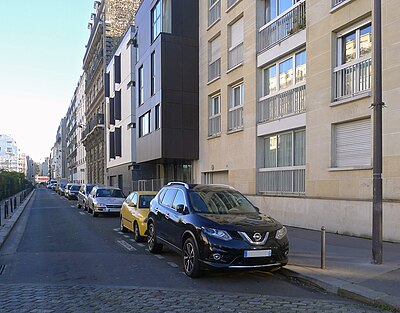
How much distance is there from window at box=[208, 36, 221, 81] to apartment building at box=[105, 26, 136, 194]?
35.6ft

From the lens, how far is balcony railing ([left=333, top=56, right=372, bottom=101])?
11047 millimetres

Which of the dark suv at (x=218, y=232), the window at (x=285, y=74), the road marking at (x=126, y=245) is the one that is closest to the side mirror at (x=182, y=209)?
the dark suv at (x=218, y=232)

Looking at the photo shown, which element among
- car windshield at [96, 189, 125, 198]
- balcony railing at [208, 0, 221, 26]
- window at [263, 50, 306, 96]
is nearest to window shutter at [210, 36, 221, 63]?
balcony railing at [208, 0, 221, 26]

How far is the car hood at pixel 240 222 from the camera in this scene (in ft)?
22.4

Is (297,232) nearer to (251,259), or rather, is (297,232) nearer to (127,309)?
(251,259)

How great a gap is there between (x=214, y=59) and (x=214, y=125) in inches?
134

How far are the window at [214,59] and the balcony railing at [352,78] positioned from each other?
836 cm

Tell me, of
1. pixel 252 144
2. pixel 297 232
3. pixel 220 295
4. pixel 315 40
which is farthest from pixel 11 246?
pixel 315 40

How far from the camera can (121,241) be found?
1148 cm

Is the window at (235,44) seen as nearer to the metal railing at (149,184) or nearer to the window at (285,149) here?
the window at (285,149)

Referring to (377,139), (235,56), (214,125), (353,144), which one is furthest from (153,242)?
(214,125)

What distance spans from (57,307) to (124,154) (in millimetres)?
28010

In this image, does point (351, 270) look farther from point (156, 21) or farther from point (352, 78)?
point (156, 21)

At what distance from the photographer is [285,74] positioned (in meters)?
14.9
